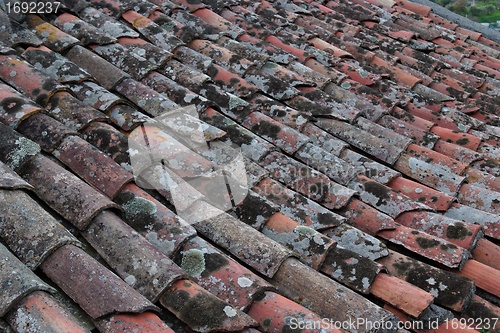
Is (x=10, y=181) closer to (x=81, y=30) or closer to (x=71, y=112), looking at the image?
(x=71, y=112)

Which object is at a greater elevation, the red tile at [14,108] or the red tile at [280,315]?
the red tile at [14,108]

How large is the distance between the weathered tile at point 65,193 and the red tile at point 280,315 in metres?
0.85

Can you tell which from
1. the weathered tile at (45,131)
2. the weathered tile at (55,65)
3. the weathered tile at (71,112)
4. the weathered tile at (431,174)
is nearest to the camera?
the weathered tile at (45,131)

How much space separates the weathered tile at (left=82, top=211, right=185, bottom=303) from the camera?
227 cm

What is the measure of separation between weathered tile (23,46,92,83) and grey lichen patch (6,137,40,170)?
79cm

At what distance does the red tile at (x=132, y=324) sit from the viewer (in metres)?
2.01

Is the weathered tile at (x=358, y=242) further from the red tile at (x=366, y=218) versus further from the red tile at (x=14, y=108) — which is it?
the red tile at (x=14, y=108)

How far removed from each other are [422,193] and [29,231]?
2478 mm

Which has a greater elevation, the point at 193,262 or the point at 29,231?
the point at 29,231

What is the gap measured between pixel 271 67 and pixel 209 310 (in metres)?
2.67

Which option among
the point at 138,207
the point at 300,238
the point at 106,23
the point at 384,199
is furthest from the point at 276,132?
the point at 106,23

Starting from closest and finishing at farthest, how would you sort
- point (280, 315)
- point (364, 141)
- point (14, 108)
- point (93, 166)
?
point (280, 315), point (93, 166), point (14, 108), point (364, 141)

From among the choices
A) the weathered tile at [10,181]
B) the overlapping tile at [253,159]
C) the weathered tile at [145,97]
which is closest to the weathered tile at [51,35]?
the overlapping tile at [253,159]

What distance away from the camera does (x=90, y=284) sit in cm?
213
